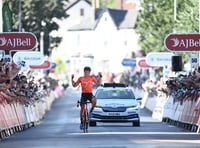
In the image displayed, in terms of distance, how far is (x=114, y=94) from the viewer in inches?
1513

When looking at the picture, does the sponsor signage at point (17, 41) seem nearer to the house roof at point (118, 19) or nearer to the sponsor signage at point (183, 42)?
the sponsor signage at point (183, 42)

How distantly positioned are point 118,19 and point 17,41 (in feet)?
351

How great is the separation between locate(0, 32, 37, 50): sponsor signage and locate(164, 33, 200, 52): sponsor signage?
5.58m

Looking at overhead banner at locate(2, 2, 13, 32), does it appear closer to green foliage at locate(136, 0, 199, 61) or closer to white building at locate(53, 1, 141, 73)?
green foliage at locate(136, 0, 199, 61)

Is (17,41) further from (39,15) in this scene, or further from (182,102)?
(39,15)

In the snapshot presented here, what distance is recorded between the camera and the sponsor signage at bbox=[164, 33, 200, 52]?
126 feet

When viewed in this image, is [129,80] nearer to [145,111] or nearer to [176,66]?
[145,111]

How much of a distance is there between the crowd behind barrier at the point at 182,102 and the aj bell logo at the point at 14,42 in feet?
19.4

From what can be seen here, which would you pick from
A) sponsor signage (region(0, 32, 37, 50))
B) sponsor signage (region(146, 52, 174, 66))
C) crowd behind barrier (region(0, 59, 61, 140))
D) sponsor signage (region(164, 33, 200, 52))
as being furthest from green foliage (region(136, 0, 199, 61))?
sponsor signage (region(0, 32, 37, 50))

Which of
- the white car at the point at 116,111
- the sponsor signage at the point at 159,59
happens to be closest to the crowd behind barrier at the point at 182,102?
the white car at the point at 116,111

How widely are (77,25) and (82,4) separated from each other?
1497cm

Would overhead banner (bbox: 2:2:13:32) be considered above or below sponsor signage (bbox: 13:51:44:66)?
above

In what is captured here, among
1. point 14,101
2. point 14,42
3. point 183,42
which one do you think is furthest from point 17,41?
point 183,42

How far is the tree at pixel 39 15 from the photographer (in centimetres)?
7809
